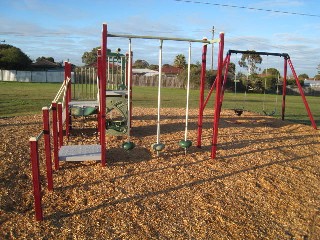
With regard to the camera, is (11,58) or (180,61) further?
(180,61)

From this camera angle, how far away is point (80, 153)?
5.31 m

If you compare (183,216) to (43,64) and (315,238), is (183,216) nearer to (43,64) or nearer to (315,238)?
(315,238)

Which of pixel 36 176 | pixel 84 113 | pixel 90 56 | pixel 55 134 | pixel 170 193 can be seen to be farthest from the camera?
pixel 90 56

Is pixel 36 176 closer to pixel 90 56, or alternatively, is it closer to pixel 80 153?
pixel 80 153

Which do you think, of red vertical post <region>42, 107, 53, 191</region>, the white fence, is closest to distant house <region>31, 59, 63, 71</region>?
the white fence

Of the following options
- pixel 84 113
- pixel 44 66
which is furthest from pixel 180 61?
pixel 84 113

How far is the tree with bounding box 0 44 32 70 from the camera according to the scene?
49.0 metres

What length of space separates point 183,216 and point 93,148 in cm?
239

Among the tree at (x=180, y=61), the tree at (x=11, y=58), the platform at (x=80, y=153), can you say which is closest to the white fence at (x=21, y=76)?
the tree at (x=11, y=58)

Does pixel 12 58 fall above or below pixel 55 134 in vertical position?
above

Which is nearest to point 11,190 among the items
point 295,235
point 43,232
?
point 43,232

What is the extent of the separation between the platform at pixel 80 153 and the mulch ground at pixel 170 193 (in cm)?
25

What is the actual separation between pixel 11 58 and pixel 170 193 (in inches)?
2017

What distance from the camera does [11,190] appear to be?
456 cm
